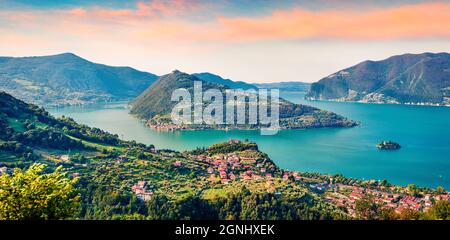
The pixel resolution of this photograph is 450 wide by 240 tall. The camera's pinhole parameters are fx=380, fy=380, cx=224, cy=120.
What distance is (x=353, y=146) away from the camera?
139 feet

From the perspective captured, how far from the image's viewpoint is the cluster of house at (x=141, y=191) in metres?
18.5

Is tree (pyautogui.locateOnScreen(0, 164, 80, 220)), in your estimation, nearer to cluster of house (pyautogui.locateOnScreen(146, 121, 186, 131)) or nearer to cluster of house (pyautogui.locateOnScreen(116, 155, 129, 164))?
cluster of house (pyautogui.locateOnScreen(116, 155, 129, 164))

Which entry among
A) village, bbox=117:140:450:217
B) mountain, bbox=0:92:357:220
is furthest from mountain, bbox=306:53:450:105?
mountain, bbox=0:92:357:220

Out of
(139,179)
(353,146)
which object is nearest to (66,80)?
(353,146)

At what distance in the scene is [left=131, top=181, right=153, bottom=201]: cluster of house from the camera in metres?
18.5

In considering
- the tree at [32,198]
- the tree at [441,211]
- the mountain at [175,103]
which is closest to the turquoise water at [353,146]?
the mountain at [175,103]

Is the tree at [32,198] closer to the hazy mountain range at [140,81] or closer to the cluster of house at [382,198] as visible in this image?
the cluster of house at [382,198]

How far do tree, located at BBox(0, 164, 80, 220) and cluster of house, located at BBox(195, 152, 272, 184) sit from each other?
18.1 m

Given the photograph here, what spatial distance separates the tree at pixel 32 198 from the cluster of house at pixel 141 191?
46.9ft

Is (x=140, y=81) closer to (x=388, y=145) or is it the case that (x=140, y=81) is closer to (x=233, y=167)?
(x=388, y=145)

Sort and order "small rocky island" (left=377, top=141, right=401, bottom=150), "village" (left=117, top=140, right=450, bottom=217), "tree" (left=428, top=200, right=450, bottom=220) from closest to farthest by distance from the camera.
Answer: "tree" (left=428, top=200, right=450, bottom=220) → "village" (left=117, top=140, right=450, bottom=217) → "small rocky island" (left=377, top=141, right=401, bottom=150)

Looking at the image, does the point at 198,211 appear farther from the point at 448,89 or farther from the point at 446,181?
the point at 448,89

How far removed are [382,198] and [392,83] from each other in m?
117

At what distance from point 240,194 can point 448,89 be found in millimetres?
114830
